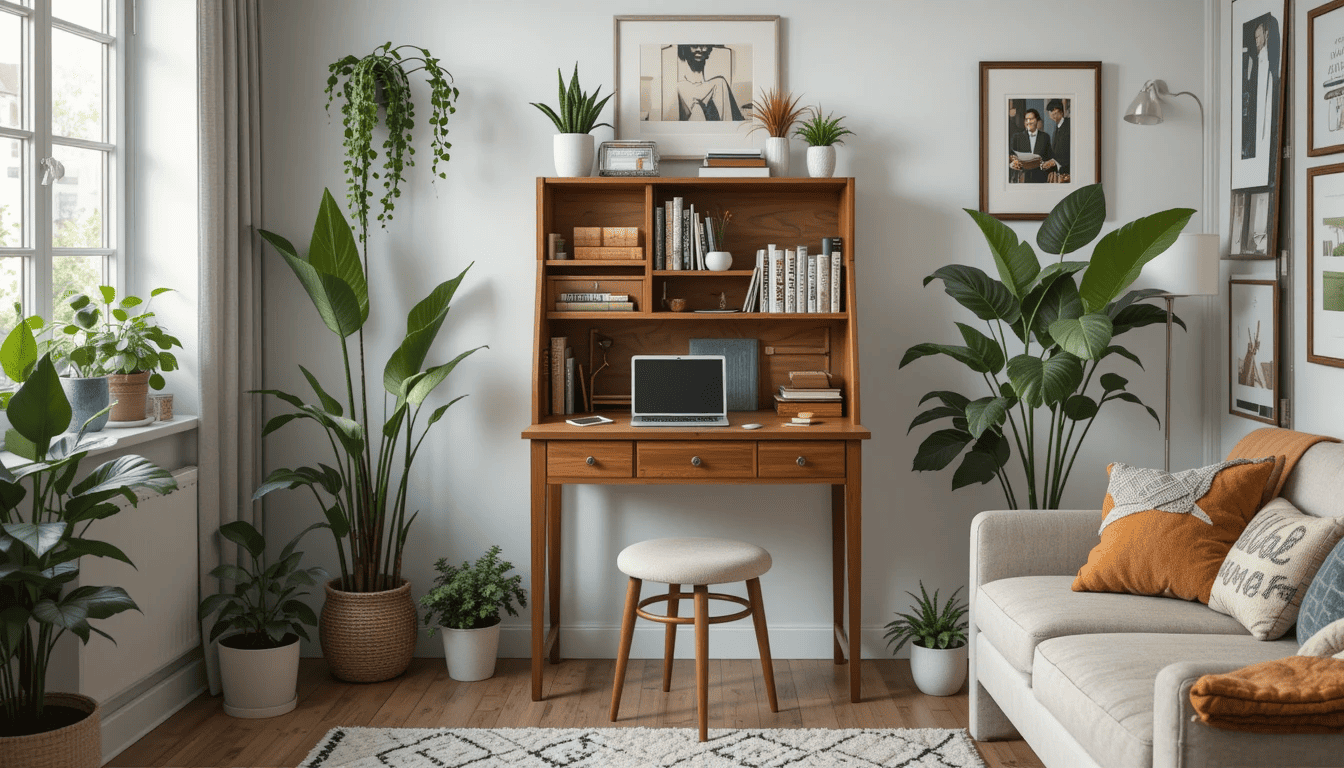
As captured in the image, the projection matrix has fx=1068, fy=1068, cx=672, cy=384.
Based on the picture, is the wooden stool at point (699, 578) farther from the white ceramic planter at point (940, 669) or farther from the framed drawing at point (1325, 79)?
the framed drawing at point (1325, 79)

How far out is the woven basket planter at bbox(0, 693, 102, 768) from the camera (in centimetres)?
219

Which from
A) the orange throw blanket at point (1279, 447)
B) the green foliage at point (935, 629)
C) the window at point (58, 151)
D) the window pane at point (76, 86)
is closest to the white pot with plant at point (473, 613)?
the green foliage at point (935, 629)

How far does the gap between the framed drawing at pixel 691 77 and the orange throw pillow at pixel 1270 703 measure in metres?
2.42

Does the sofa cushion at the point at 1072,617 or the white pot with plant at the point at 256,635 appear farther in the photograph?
the white pot with plant at the point at 256,635

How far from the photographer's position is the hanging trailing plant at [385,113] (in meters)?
3.45

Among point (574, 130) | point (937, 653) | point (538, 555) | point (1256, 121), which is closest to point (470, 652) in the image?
point (538, 555)

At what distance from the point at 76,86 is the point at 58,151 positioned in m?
0.22

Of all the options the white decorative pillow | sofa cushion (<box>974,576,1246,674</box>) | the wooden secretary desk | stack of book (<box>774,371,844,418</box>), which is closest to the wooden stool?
the wooden secretary desk

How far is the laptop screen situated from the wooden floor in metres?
0.90

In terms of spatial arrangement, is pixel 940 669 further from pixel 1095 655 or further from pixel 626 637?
pixel 1095 655

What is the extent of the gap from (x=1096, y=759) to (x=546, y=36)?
2792 mm

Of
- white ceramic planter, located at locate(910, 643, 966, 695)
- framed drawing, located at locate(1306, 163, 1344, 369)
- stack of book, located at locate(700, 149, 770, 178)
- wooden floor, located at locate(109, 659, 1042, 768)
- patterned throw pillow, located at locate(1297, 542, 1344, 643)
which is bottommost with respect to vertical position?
wooden floor, located at locate(109, 659, 1042, 768)

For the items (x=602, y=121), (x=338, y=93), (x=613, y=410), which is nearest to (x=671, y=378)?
(x=613, y=410)

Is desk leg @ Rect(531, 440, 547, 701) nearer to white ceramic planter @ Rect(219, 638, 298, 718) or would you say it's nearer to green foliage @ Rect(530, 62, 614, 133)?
white ceramic planter @ Rect(219, 638, 298, 718)
